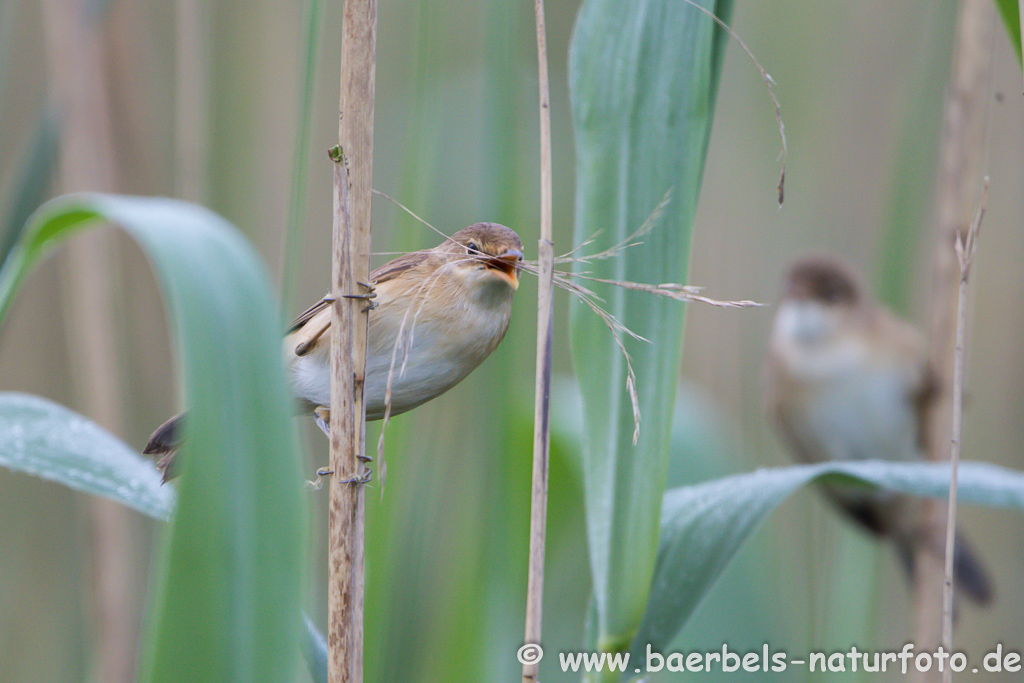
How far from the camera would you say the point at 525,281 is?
1108mm

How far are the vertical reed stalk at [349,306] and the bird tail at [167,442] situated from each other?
0.82 ft

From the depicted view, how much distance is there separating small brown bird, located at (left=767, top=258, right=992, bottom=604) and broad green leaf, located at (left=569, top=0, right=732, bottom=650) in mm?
1974

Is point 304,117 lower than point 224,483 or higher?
higher

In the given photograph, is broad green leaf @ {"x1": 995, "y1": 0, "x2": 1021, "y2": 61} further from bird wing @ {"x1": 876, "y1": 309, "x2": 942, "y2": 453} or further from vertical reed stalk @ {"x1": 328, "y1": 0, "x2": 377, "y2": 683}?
bird wing @ {"x1": 876, "y1": 309, "x2": 942, "y2": 453}

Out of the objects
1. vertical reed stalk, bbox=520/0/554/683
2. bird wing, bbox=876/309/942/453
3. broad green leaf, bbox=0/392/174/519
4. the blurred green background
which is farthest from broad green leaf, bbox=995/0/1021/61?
bird wing, bbox=876/309/942/453

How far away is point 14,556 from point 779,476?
6.08ft

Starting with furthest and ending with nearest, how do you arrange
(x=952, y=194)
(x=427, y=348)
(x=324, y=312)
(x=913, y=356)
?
(x=913, y=356), (x=952, y=194), (x=324, y=312), (x=427, y=348)

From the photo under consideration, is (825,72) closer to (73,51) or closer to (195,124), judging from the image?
(195,124)

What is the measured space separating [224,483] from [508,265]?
1.58ft

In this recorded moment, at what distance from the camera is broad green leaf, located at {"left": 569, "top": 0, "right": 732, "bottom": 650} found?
68cm

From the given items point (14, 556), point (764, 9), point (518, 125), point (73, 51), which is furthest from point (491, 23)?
point (14, 556)

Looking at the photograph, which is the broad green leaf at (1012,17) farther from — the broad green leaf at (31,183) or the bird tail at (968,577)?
the bird tail at (968,577)

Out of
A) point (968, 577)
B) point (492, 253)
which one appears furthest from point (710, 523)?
point (968, 577)

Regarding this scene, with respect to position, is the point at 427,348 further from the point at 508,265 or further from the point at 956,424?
the point at 956,424
